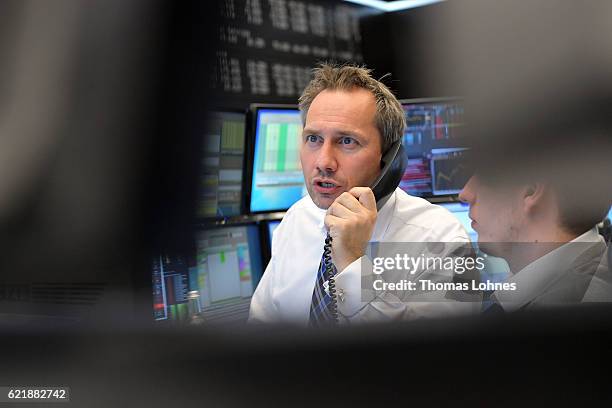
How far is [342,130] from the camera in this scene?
26.4 inches

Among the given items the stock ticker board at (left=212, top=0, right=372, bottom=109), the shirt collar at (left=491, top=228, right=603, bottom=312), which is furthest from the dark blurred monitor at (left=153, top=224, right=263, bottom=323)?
the shirt collar at (left=491, top=228, right=603, bottom=312)

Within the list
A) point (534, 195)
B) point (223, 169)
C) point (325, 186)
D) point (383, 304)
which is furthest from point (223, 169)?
point (534, 195)

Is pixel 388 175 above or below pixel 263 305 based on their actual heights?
above

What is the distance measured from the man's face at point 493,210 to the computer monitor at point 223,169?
0.23 m

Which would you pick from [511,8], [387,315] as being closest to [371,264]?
[387,315]

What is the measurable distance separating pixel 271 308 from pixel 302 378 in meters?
0.08

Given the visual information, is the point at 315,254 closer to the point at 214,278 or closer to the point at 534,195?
the point at 214,278

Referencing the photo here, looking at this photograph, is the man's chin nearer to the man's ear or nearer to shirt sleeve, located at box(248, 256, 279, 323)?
shirt sleeve, located at box(248, 256, 279, 323)

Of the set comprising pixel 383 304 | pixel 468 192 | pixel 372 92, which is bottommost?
pixel 383 304

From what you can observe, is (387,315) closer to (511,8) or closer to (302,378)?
(302,378)

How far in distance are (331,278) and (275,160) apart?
0.46 feet

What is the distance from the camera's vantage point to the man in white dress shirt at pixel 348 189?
2.16ft

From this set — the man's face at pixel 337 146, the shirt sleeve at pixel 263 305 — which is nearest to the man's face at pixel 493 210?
the man's face at pixel 337 146

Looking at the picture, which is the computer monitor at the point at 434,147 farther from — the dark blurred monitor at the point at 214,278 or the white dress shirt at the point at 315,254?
the dark blurred monitor at the point at 214,278
